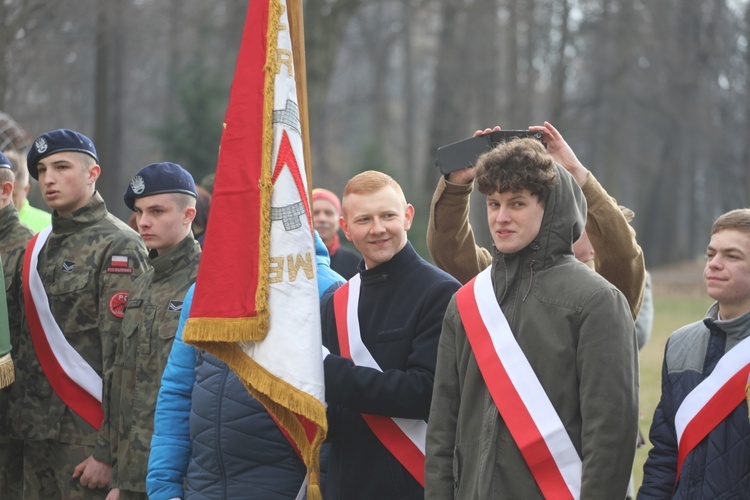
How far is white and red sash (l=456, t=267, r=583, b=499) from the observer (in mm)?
3545

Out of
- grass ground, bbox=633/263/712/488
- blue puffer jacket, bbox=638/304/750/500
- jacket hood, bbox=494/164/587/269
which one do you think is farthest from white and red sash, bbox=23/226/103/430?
grass ground, bbox=633/263/712/488

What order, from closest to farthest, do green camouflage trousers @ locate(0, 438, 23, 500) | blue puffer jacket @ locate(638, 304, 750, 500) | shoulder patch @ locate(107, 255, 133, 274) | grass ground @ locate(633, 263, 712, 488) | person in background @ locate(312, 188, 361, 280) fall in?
1. blue puffer jacket @ locate(638, 304, 750, 500)
2. shoulder patch @ locate(107, 255, 133, 274)
3. green camouflage trousers @ locate(0, 438, 23, 500)
4. person in background @ locate(312, 188, 361, 280)
5. grass ground @ locate(633, 263, 712, 488)

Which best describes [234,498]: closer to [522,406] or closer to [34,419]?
[522,406]

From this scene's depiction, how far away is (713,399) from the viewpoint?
3.69 metres

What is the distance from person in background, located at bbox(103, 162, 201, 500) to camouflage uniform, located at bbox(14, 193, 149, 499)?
10.8 inches

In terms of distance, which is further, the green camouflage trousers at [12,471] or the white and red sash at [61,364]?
the green camouflage trousers at [12,471]

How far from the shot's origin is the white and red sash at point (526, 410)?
11.6 ft

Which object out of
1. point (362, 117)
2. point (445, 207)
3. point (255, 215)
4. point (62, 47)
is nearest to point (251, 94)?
point (255, 215)

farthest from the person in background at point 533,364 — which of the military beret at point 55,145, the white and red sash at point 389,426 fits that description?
the military beret at point 55,145

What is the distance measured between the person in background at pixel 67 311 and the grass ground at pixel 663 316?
3.91m

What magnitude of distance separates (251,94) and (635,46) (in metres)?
29.3

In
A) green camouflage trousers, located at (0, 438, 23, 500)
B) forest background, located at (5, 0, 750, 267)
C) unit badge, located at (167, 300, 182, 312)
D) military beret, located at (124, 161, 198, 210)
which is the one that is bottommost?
green camouflage trousers, located at (0, 438, 23, 500)

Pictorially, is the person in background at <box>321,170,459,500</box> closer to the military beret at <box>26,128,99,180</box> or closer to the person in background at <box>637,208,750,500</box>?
the person in background at <box>637,208,750,500</box>

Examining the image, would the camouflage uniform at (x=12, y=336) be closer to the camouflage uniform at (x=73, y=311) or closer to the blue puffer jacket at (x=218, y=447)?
the camouflage uniform at (x=73, y=311)
